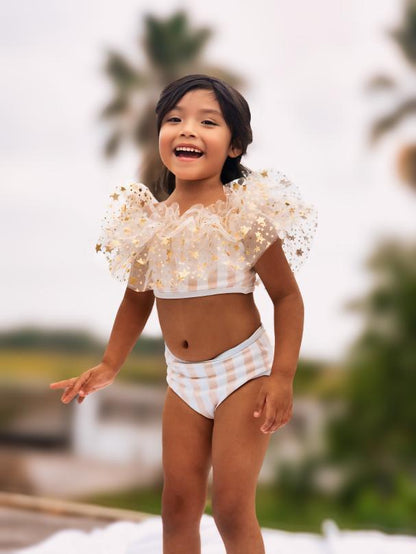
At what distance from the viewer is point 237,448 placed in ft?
5.70

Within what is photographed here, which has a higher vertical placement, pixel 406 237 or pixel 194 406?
pixel 406 237

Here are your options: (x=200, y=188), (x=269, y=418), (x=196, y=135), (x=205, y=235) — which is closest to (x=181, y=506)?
(x=269, y=418)

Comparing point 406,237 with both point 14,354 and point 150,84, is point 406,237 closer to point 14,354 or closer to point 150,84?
point 150,84

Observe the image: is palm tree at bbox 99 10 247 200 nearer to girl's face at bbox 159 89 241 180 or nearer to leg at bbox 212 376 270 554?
girl's face at bbox 159 89 241 180

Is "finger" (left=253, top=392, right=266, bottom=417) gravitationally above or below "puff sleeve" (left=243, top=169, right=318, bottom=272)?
below

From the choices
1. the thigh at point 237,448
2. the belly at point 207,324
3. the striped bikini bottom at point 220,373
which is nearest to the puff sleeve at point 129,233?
the belly at point 207,324

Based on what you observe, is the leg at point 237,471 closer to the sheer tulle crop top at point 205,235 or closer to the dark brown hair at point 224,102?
the sheer tulle crop top at point 205,235

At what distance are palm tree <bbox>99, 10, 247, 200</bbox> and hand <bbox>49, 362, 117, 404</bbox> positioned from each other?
3909 millimetres

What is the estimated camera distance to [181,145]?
1785 mm

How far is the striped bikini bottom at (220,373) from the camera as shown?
1.78m

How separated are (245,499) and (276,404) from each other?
216 millimetres

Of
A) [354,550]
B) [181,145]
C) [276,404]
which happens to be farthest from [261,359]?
[354,550]

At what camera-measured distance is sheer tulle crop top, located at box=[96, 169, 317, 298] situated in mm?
Answer: 1778

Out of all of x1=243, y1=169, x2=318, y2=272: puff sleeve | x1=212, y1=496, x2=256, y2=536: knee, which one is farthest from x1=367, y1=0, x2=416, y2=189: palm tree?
x1=212, y1=496, x2=256, y2=536: knee
